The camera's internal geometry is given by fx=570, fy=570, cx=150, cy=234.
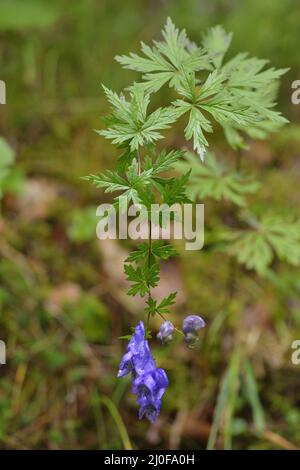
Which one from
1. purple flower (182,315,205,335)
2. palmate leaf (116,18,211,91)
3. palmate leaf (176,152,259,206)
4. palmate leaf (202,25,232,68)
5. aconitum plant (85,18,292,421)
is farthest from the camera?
palmate leaf (176,152,259,206)

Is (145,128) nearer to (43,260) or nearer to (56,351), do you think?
(56,351)

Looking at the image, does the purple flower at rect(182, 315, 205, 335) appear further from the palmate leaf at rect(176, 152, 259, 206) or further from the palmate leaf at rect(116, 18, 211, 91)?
the palmate leaf at rect(116, 18, 211, 91)

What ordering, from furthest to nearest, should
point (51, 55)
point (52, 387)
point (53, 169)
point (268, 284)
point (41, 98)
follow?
1. point (51, 55)
2. point (41, 98)
3. point (53, 169)
4. point (268, 284)
5. point (52, 387)

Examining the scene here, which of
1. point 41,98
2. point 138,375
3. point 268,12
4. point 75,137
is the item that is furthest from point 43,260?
point 268,12

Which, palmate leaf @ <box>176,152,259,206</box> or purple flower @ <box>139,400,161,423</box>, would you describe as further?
palmate leaf @ <box>176,152,259,206</box>

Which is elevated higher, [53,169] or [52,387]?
[53,169]

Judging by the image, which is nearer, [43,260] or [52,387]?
[52,387]

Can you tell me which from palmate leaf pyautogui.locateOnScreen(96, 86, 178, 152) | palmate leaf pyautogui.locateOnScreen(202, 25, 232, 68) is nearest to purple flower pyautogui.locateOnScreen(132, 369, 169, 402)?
palmate leaf pyautogui.locateOnScreen(96, 86, 178, 152)
